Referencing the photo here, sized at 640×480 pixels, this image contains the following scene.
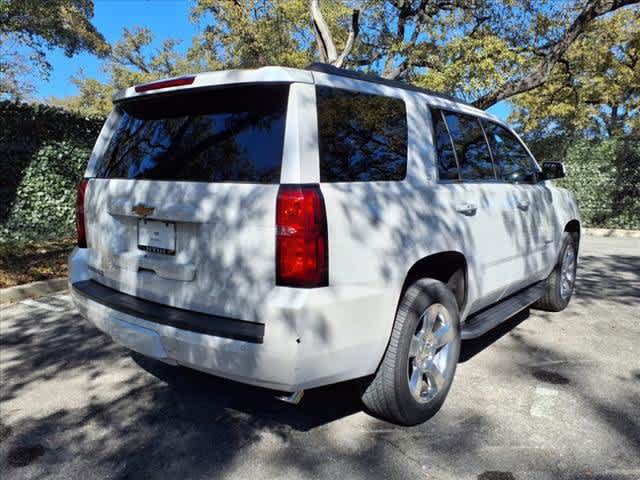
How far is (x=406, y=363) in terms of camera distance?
2625 mm

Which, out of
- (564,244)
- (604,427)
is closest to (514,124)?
(564,244)

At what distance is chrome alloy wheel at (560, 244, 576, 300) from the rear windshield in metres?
3.81

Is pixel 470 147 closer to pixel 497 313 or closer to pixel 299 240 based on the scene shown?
pixel 497 313

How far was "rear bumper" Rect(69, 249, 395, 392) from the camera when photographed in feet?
7.09

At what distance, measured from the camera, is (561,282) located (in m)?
5.09

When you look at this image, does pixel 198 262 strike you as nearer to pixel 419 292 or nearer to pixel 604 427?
pixel 419 292

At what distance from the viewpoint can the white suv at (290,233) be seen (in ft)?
7.27

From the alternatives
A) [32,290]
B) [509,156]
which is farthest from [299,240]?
[32,290]

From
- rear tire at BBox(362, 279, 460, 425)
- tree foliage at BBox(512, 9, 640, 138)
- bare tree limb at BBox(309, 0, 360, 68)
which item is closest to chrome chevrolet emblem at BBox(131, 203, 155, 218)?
rear tire at BBox(362, 279, 460, 425)

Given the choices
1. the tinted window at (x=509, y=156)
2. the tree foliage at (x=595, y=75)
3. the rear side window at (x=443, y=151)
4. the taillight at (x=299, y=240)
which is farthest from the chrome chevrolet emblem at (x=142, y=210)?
the tree foliage at (x=595, y=75)

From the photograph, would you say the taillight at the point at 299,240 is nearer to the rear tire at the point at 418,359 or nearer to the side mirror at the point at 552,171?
the rear tire at the point at 418,359

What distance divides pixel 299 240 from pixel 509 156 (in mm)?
2709

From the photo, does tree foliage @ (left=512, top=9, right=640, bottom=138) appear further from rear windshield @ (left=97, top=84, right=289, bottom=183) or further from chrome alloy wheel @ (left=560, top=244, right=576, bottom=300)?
rear windshield @ (left=97, top=84, right=289, bottom=183)

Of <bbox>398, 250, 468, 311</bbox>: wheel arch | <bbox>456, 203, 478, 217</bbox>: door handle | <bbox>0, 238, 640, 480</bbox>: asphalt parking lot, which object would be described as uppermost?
<bbox>456, 203, 478, 217</bbox>: door handle
